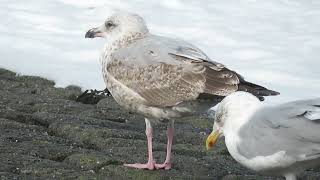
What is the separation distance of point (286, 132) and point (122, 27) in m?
2.15

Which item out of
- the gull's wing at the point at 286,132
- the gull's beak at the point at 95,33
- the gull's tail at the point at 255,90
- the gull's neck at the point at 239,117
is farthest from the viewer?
the gull's beak at the point at 95,33

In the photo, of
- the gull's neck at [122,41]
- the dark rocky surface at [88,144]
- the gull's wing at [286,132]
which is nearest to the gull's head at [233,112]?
the gull's wing at [286,132]

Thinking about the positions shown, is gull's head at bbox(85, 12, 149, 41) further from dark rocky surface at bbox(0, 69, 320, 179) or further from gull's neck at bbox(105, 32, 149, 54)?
dark rocky surface at bbox(0, 69, 320, 179)

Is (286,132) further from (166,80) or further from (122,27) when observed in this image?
(122,27)

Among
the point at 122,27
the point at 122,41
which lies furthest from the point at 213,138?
the point at 122,27

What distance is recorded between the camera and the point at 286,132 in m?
5.12

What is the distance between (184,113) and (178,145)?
1.67ft

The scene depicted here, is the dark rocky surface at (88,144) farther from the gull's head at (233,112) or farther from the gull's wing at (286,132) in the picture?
the gull's wing at (286,132)

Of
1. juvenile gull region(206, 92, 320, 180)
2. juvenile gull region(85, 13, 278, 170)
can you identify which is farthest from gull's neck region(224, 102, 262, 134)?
juvenile gull region(85, 13, 278, 170)

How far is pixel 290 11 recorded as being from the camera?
14430 millimetres

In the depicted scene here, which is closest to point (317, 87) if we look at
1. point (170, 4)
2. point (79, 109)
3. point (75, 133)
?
point (79, 109)

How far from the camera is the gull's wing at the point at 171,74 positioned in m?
6.15

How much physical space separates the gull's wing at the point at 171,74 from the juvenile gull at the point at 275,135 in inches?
23.7

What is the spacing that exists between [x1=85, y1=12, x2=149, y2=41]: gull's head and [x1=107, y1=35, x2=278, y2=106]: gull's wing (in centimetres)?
26
